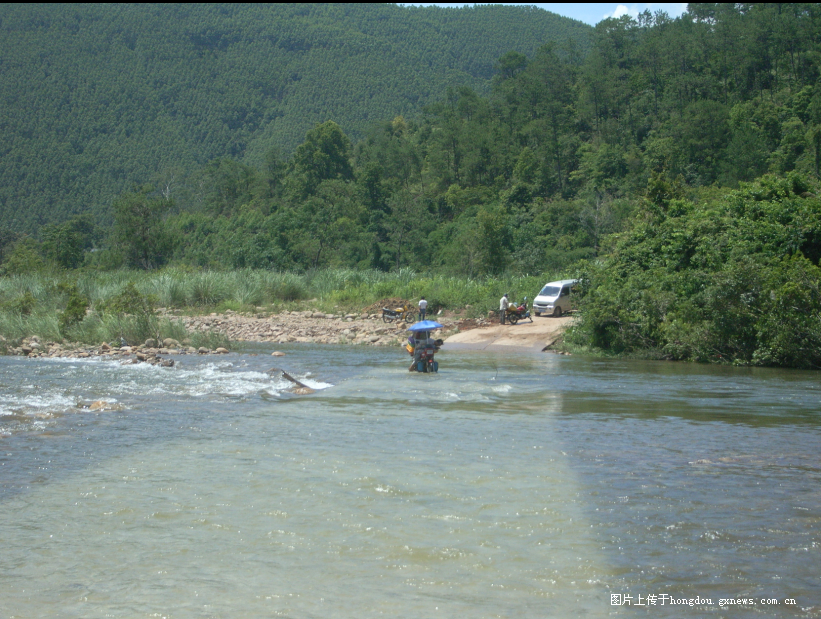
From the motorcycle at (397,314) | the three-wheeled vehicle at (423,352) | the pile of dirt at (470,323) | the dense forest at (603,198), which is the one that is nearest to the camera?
the three-wheeled vehicle at (423,352)

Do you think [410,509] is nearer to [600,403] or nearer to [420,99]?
[600,403]

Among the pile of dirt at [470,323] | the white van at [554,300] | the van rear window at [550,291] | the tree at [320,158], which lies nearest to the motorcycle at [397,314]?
the pile of dirt at [470,323]

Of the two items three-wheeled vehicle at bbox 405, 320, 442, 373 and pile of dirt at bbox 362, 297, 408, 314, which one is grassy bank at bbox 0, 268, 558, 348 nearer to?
pile of dirt at bbox 362, 297, 408, 314

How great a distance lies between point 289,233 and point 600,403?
159 feet

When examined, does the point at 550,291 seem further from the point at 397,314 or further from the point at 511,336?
the point at 397,314

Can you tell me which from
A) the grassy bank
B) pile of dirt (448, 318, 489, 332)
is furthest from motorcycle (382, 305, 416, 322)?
pile of dirt (448, 318, 489, 332)

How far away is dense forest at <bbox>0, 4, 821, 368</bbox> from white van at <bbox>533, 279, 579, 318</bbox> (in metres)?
2.26

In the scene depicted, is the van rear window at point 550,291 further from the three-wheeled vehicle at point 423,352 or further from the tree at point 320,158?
the tree at point 320,158

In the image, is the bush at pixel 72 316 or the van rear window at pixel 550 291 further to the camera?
the van rear window at pixel 550 291

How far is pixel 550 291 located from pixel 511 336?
6.20 m

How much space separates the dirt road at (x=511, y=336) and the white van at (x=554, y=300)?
79.6 inches

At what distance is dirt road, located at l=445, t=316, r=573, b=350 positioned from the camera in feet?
85.8

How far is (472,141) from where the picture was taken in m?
81.8

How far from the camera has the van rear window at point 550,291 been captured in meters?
32.4
